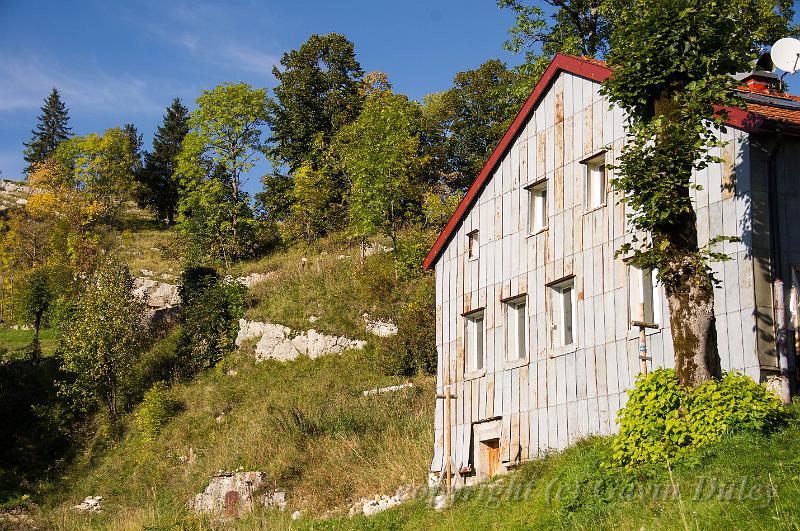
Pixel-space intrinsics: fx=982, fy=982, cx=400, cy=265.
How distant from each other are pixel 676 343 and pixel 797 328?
264cm

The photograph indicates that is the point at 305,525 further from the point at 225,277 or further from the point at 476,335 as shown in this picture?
the point at 225,277

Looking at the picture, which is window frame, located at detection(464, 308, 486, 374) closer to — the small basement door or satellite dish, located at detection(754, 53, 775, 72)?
the small basement door

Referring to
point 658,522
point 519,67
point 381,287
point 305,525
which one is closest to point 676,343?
point 658,522

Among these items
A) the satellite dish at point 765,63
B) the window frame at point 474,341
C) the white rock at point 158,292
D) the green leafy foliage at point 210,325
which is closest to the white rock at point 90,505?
the green leafy foliage at point 210,325

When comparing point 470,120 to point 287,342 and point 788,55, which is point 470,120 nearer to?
point 287,342

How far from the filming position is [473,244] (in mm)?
26172

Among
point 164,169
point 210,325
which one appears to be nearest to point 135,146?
point 164,169

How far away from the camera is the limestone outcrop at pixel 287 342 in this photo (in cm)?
4225

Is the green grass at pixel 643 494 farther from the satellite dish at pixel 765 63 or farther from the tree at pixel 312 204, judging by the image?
the tree at pixel 312 204

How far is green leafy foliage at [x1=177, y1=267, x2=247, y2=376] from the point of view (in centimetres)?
4606

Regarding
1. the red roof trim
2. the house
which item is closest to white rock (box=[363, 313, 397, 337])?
the red roof trim

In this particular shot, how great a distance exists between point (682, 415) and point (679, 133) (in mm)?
4743

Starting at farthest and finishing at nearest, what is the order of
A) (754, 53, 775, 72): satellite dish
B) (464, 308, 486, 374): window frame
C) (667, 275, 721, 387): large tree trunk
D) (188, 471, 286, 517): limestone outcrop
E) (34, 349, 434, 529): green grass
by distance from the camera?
1. (188, 471, 286, 517): limestone outcrop
2. (34, 349, 434, 529): green grass
3. (464, 308, 486, 374): window frame
4. (754, 53, 775, 72): satellite dish
5. (667, 275, 721, 387): large tree trunk

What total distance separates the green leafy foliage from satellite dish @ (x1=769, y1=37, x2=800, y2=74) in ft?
102
